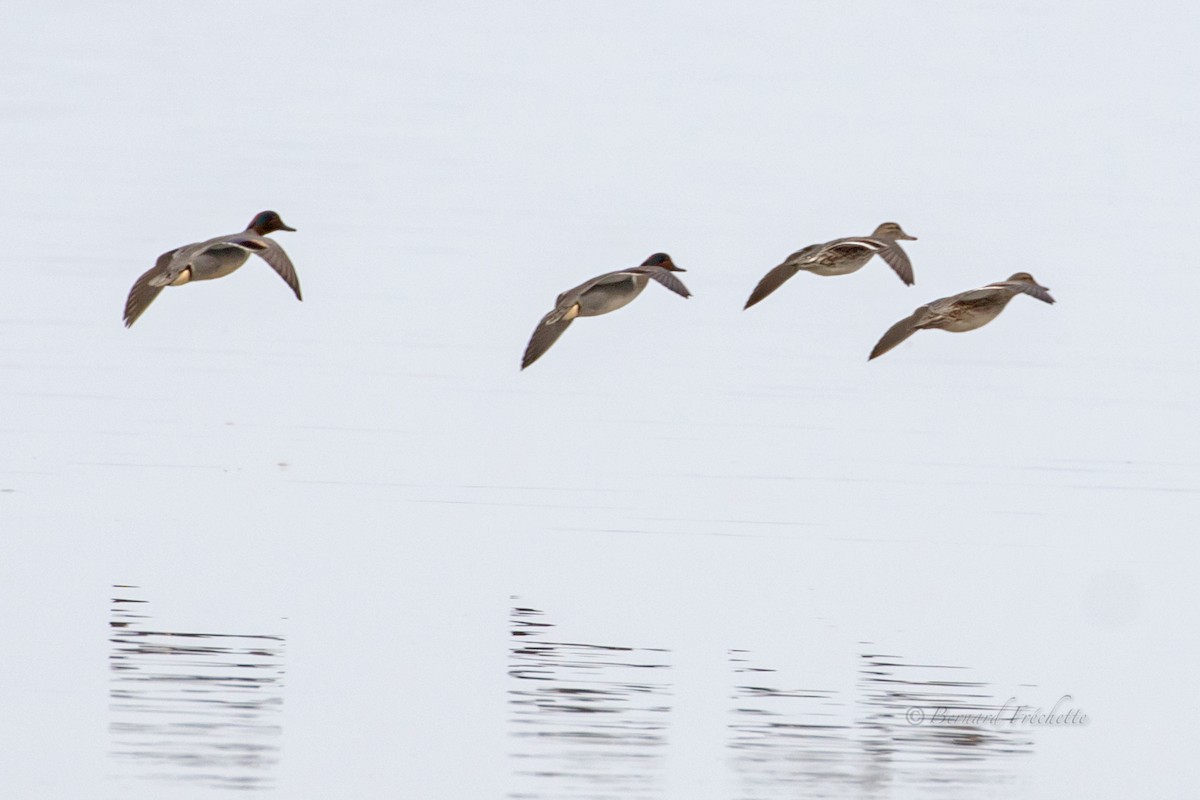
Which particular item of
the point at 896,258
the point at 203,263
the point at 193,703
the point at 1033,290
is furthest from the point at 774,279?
the point at 193,703

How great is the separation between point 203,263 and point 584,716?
5.80m

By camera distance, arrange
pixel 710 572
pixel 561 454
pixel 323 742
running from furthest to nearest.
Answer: pixel 561 454, pixel 710 572, pixel 323 742

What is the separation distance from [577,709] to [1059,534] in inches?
217

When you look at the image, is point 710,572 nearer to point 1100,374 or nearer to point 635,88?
point 1100,374

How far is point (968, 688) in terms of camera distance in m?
13.8

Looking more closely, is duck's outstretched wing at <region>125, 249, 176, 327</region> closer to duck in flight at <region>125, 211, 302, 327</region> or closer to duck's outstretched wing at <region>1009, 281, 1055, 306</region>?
duck in flight at <region>125, 211, 302, 327</region>

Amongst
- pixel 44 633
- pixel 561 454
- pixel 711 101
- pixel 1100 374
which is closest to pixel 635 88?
pixel 711 101

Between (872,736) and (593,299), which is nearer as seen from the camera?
(872,736)

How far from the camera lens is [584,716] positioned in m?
12.9

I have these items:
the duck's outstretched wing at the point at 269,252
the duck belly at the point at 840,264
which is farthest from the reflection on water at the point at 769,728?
the duck belly at the point at 840,264

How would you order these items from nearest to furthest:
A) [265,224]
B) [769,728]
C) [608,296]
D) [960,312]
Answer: [769,728] → [960,312] → [608,296] → [265,224]

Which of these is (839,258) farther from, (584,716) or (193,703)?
(193,703)

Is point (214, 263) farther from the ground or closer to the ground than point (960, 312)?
farther from the ground

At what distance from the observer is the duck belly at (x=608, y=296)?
58.6ft
